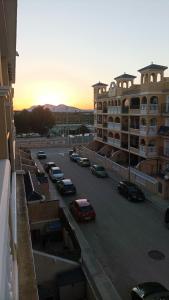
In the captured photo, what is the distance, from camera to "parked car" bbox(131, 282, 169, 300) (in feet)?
31.4

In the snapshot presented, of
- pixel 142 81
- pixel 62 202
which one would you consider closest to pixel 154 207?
pixel 62 202

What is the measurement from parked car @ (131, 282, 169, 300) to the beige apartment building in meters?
10.9

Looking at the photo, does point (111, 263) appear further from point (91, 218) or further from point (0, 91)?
point (0, 91)

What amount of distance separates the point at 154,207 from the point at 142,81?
44.8 ft

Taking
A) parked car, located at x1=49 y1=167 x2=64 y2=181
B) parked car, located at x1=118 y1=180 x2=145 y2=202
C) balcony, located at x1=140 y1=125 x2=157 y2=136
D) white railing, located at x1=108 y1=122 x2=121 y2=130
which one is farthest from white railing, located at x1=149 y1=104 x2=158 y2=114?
parked car, located at x1=49 y1=167 x2=64 y2=181

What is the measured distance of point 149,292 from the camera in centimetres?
982

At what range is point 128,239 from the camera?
48.0 ft

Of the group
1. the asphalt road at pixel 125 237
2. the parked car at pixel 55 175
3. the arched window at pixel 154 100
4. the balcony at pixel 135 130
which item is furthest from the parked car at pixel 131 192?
the arched window at pixel 154 100

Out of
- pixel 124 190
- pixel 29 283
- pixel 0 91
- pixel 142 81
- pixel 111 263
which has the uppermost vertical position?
pixel 142 81

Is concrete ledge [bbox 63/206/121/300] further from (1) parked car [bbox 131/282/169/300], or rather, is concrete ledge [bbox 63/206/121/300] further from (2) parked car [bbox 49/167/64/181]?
(2) parked car [bbox 49/167/64/181]

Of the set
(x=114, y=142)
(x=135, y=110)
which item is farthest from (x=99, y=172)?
(x=135, y=110)

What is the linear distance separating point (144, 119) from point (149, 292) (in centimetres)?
1921

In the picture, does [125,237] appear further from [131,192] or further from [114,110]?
[114,110]

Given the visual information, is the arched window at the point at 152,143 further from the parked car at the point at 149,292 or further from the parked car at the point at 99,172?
the parked car at the point at 149,292
